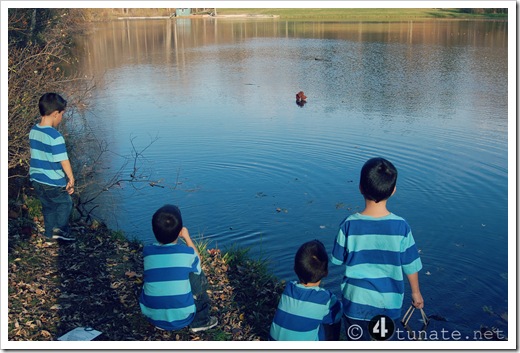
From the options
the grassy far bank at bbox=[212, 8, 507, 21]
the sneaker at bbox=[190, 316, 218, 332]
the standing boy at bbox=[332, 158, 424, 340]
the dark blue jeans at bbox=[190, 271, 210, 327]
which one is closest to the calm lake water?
the sneaker at bbox=[190, 316, 218, 332]

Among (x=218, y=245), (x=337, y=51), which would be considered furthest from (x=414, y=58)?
(x=218, y=245)

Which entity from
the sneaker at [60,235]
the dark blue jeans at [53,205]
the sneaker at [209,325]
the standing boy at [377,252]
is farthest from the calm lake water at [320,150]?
the standing boy at [377,252]

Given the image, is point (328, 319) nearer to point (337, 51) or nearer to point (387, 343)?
point (387, 343)

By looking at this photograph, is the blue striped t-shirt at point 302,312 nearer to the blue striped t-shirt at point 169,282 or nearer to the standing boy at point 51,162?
the blue striped t-shirt at point 169,282

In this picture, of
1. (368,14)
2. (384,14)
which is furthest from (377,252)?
(368,14)

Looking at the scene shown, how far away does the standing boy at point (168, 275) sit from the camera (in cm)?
426

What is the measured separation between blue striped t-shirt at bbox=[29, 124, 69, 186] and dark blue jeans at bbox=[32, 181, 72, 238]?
0.08 meters

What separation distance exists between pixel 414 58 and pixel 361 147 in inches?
512

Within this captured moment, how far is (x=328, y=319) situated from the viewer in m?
4.04

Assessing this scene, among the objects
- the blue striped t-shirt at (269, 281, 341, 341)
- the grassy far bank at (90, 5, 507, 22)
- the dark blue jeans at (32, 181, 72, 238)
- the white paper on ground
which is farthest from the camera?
the grassy far bank at (90, 5, 507, 22)

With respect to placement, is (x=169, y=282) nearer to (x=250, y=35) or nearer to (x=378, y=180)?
(x=378, y=180)

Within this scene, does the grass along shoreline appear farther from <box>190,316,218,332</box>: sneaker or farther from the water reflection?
the water reflection

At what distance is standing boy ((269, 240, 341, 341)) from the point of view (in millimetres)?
3930

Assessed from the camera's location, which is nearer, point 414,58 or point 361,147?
point 361,147
